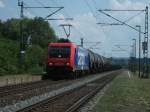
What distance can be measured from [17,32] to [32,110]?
368 feet

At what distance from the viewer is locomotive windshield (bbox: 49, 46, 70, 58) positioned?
160 feet

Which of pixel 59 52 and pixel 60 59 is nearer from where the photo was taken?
pixel 60 59

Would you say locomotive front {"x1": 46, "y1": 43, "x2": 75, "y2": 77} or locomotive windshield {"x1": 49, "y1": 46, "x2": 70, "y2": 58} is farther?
locomotive windshield {"x1": 49, "y1": 46, "x2": 70, "y2": 58}

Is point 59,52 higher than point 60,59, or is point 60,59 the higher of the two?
point 59,52

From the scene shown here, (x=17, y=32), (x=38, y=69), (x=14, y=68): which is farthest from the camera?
(x=17, y=32)

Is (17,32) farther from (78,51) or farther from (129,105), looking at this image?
(129,105)

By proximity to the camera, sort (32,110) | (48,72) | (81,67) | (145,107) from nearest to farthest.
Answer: (32,110) < (145,107) < (48,72) < (81,67)

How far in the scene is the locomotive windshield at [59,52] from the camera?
48722 millimetres

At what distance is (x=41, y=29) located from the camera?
138 m

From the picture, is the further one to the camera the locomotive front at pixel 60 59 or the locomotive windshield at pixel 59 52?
the locomotive windshield at pixel 59 52

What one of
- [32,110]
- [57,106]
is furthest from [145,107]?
[32,110]

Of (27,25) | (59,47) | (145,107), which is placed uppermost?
(27,25)

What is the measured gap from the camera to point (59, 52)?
160ft

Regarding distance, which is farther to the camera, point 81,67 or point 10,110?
point 81,67
